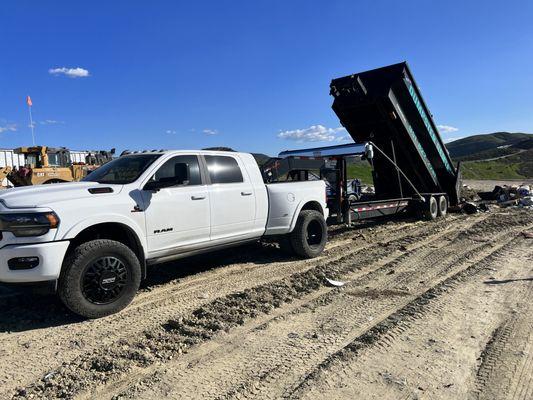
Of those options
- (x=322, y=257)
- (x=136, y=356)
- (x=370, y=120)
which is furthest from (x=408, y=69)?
(x=136, y=356)

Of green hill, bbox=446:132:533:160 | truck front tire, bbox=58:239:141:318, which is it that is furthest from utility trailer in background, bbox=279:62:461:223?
green hill, bbox=446:132:533:160

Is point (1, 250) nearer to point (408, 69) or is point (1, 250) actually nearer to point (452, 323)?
point (452, 323)

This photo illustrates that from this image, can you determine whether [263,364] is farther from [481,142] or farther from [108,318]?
[481,142]

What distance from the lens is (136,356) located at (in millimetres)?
3941

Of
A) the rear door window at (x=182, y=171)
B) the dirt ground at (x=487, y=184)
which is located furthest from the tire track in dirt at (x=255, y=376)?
the dirt ground at (x=487, y=184)

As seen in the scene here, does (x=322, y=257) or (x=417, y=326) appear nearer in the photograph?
(x=417, y=326)

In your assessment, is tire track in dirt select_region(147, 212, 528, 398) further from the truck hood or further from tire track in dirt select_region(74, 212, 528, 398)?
the truck hood

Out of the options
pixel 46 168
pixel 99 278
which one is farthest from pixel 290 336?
pixel 46 168

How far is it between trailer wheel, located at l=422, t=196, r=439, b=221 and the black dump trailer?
4cm

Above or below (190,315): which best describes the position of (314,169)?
above

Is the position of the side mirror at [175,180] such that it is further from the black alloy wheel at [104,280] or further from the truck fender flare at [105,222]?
the black alloy wheel at [104,280]

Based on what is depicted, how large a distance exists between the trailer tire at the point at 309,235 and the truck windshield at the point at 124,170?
112 inches

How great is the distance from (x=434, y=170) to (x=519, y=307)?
8506mm

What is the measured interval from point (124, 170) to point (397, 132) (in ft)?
25.2
